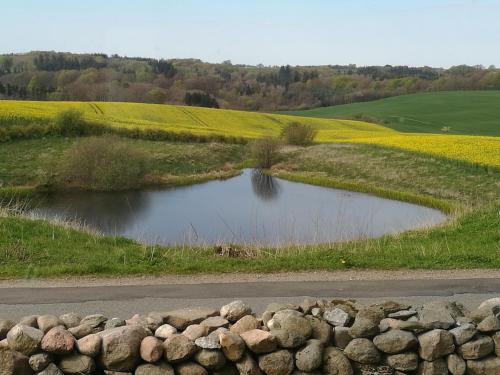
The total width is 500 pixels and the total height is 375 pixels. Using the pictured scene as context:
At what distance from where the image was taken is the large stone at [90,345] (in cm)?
595

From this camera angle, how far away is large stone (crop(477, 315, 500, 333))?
6512 mm

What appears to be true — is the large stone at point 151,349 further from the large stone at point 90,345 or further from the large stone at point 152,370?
the large stone at point 90,345

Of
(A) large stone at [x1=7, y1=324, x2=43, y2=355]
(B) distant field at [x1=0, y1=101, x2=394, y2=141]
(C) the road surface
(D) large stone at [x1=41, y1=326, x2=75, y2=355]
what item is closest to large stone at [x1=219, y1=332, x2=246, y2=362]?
(D) large stone at [x1=41, y1=326, x2=75, y2=355]

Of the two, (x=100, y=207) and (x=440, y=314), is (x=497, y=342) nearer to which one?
(x=440, y=314)

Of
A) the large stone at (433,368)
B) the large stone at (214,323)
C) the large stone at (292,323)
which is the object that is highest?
the large stone at (292,323)

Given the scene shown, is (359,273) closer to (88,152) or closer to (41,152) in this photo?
(88,152)

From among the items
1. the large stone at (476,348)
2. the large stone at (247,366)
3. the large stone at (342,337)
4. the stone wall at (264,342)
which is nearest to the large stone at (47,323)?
the stone wall at (264,342)

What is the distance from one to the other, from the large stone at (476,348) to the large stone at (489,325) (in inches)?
4.5

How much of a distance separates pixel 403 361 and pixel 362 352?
19.3 inches

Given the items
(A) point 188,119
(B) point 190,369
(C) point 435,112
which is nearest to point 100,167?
(A) point 188,119

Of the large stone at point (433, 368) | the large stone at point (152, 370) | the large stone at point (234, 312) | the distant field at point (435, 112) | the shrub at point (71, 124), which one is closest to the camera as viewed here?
the large stone at point (152, 370)

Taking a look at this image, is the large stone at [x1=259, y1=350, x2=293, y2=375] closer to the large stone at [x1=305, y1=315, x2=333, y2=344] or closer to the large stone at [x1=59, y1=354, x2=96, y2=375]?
the large stone at [x1=305, y1=315, x2=333, y2=344]

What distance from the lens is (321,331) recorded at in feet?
20.8

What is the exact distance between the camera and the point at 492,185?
107 ft
